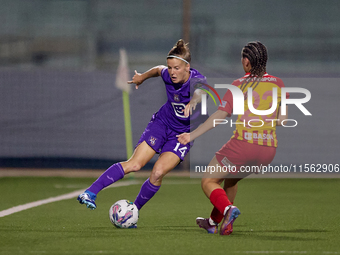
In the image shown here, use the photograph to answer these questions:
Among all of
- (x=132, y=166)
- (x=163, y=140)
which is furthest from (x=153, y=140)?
(x=132, y=166)

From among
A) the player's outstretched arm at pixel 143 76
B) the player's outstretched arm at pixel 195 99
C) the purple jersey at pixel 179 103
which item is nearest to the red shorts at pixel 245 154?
the player's outstretched arm at pixel 195 99

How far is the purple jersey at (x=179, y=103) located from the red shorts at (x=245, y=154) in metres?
0.92

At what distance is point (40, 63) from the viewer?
17.2m

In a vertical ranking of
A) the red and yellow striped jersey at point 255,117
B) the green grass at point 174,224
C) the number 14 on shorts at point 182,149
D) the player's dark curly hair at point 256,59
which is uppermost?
the player's dark curly hair at point 256,59

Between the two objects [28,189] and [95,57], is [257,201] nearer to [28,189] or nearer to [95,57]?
[28,189]

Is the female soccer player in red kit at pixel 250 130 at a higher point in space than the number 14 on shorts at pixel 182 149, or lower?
higher

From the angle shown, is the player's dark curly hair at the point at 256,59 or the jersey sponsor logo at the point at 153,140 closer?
the player's dark curly hair at the point at 256,59

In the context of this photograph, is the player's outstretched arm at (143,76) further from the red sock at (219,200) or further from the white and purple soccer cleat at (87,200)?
the red sock at (219,200)

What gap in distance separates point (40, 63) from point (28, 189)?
7825 mm

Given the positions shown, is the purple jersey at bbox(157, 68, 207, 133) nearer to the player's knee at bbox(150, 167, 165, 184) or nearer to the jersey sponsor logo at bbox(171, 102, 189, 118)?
the jersey sponsor logo at bbox(171, 102, 189, 118)

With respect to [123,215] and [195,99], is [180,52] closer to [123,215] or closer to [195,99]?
[195,99]

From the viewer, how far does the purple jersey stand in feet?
Result: 19.8

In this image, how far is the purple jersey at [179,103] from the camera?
6.02m

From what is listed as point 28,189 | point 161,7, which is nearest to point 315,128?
point 161,7
